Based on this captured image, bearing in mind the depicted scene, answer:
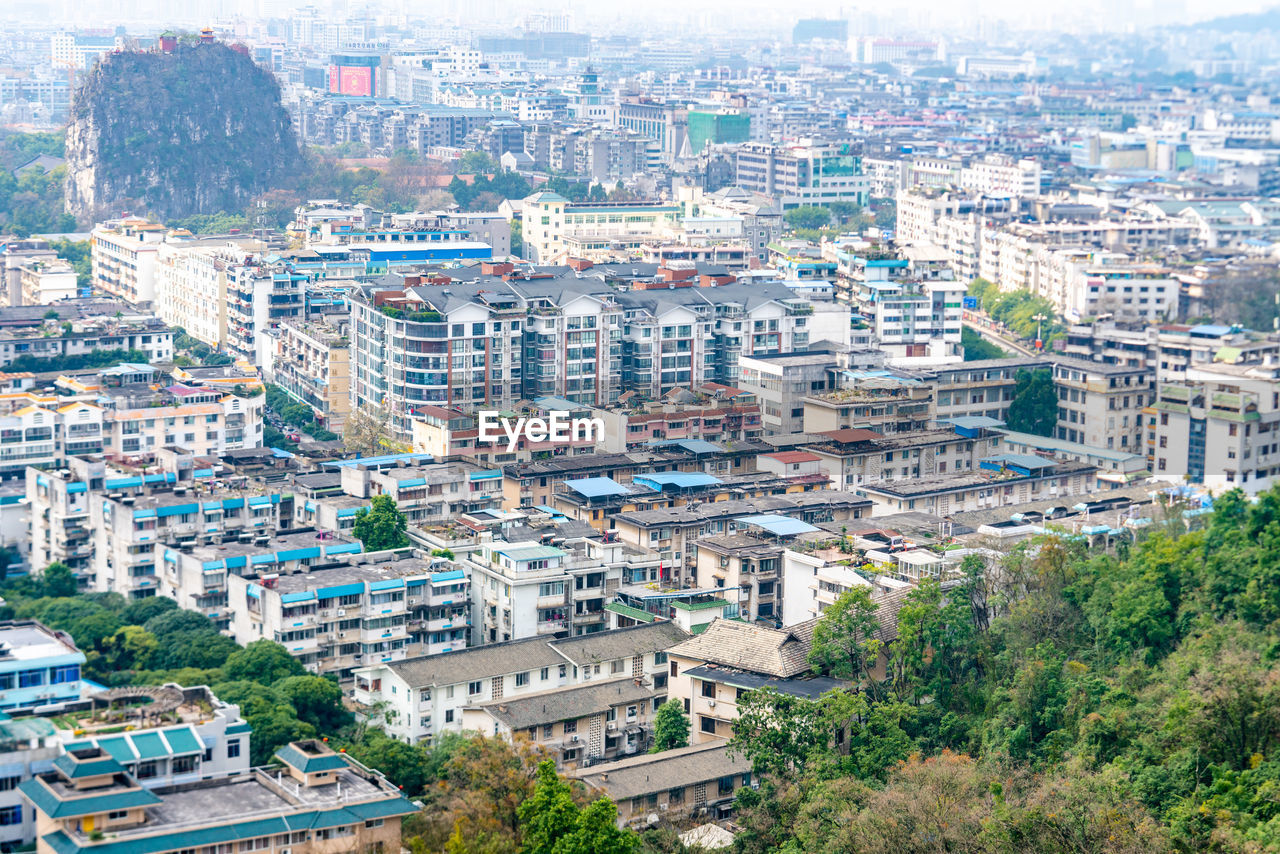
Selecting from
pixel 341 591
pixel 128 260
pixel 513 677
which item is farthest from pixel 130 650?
pixel 128 260

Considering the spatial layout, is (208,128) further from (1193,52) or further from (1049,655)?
(1193,52)

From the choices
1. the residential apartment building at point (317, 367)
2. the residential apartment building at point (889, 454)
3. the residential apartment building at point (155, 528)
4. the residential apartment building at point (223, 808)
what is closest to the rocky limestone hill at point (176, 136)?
the residential apartment building at point (317, 367)

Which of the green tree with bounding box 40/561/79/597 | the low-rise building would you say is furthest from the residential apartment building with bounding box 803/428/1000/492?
the green tree with bounding box 40/561/79/597

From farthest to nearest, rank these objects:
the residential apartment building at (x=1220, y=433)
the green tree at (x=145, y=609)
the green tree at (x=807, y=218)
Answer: the green tree at (x=807, y=218) → the residential apartment building at (x=1220, y=433) → the green tree at (x=145, y=609)

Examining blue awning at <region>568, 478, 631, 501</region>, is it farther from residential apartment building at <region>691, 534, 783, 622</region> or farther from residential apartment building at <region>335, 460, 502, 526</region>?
residential apartment building at <region>691, 534, 783, 622</region>

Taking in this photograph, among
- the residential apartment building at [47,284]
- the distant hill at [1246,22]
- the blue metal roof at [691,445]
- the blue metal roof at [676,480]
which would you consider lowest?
the blue metal roof at [676,480]

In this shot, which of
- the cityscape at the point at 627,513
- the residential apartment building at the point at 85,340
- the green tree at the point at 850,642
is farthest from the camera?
the residential apartment building at the point at 85,340

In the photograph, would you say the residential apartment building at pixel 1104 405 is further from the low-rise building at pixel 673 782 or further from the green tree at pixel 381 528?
the low-rise building at pixel 673 782
